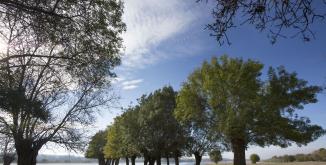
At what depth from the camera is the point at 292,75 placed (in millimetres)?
45438

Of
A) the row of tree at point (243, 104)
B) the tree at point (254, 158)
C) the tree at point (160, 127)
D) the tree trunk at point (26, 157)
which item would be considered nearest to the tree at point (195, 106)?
the row of tree at point (243, 104)

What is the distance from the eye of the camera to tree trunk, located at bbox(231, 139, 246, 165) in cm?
4447

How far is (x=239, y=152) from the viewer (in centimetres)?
4459

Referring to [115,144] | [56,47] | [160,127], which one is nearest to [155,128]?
[160,127]

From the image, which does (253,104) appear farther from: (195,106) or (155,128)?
(155,128)

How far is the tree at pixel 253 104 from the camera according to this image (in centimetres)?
4184

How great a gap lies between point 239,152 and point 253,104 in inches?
251

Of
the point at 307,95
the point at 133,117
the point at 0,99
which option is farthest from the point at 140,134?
the point at 0,99

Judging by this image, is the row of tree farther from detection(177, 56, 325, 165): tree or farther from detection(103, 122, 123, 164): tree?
→ detection(103, 122, 123, 164): tree

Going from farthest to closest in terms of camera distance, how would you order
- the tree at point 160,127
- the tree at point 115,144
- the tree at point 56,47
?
the tree at point 115,144
the tree at point 160,127
the tree at point 56,47

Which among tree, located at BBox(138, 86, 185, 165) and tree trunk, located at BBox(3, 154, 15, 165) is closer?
tree trunk, located at BBox(3, 154, 15, 165)

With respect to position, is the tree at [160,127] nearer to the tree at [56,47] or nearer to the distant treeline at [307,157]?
the distant treeline at [307,157]

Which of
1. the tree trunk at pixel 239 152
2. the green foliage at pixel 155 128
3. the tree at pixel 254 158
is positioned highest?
the green foliage at pixel 155 128

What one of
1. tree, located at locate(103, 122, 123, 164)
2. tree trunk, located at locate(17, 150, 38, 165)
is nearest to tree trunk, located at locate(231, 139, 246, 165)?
tree trunk, located at locate(17, 150, 38, 165)
